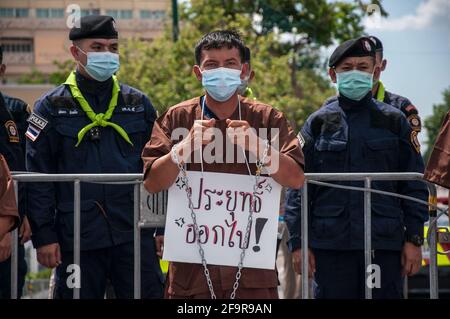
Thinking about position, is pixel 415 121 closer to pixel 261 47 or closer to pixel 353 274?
pixel 353 274

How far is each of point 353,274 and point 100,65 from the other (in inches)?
83.7

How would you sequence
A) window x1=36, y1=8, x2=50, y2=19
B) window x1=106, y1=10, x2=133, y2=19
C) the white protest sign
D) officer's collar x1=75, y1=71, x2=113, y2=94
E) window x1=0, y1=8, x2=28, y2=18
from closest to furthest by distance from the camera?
the white protest sign → officer's collar x1=75, y1=71, x2=113, y2=94 → window x1=0, y1=8, x2=28, y2=18 → window x1=106, y1=10, x2=133, y2=19 → window x1=36, y1=8, x2=50, y2=19

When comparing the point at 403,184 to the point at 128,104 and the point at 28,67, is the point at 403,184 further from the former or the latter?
the point at 28,67

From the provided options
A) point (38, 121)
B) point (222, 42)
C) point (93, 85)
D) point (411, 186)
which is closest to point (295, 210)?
point (411, 186)

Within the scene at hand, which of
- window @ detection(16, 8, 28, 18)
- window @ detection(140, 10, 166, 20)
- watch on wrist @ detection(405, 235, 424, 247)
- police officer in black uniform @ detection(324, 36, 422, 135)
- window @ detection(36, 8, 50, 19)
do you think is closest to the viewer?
watch on wrist @ detection(405, 235, 424, 247)

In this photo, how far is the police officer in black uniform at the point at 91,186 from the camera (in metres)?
6.02

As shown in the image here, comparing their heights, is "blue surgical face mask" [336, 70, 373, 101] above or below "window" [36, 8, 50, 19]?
below

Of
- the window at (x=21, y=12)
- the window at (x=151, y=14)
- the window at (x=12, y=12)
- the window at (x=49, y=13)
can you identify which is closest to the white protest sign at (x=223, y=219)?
the window at (x=12, y=12)

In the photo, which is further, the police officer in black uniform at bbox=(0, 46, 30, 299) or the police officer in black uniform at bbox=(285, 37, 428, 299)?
the police officer in black uniform at bbox=(0, 46, 30, 299)

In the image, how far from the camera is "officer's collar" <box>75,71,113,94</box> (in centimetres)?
634

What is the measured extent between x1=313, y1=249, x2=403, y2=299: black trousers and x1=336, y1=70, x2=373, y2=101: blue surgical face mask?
3.34 feet

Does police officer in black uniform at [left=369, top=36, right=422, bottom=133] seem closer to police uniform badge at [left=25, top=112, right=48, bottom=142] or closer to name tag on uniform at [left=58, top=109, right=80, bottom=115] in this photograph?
name tag on uniform at [left=58, top=109, right=80, bottom=115]

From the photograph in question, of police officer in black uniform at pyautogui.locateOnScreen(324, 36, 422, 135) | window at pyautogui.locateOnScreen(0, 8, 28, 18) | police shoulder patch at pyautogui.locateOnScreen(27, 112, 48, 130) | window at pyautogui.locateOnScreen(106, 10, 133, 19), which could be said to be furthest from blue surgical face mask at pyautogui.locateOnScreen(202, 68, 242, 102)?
window at pyautogui.locateOnScreen(106, 10, 133, 19)

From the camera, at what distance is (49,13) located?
46.4m
